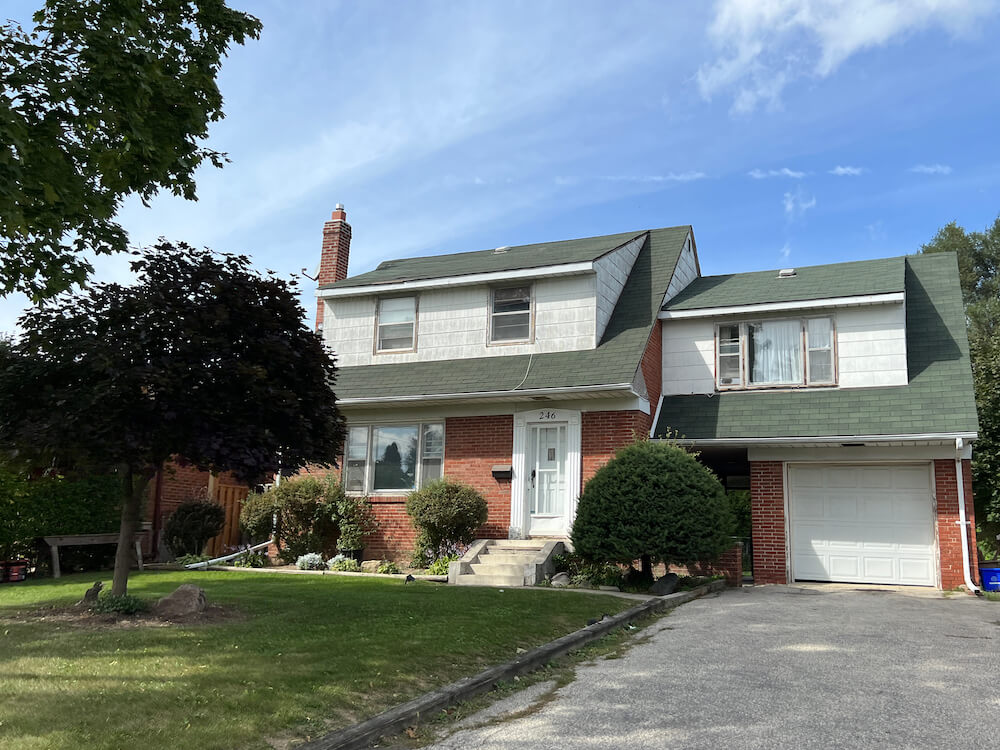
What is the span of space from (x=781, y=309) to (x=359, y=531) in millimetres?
10021

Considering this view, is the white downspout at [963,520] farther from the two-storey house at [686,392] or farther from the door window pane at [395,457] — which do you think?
the door window pane at [395,457]

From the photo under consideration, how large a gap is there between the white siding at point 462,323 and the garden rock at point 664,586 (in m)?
5.49

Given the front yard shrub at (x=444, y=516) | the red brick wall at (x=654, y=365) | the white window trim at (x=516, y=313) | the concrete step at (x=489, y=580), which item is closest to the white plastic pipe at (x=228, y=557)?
the front yard shrub at (x=444, y=516)

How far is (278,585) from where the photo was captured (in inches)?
493

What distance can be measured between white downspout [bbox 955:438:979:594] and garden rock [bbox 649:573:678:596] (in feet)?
17.3

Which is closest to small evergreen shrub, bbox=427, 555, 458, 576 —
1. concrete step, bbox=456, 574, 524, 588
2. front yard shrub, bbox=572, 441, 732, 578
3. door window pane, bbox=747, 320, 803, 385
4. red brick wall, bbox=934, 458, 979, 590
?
concrete step, bbox=456, 574, 524, 588

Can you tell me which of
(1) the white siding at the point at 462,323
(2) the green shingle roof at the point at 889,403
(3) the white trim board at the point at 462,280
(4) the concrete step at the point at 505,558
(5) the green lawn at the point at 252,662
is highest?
(3) the white trim board at the point at 462,280

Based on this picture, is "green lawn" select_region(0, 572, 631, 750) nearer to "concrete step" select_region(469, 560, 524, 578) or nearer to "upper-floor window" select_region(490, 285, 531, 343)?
"concrete step" select_region(469, 560, 524, 578)

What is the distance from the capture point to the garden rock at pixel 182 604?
8.85m

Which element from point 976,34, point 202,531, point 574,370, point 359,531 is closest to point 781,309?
point 574,370

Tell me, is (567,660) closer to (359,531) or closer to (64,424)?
(64,424)

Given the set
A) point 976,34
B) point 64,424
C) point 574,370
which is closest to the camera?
point 64,424

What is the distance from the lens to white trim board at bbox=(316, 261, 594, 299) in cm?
1728

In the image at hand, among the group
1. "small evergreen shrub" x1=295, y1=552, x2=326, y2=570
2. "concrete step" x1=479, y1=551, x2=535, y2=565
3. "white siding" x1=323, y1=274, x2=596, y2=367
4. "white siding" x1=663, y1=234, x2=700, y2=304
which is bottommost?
"small evergreen shrub" x1=295, y1=552, x2=326, y2=570
